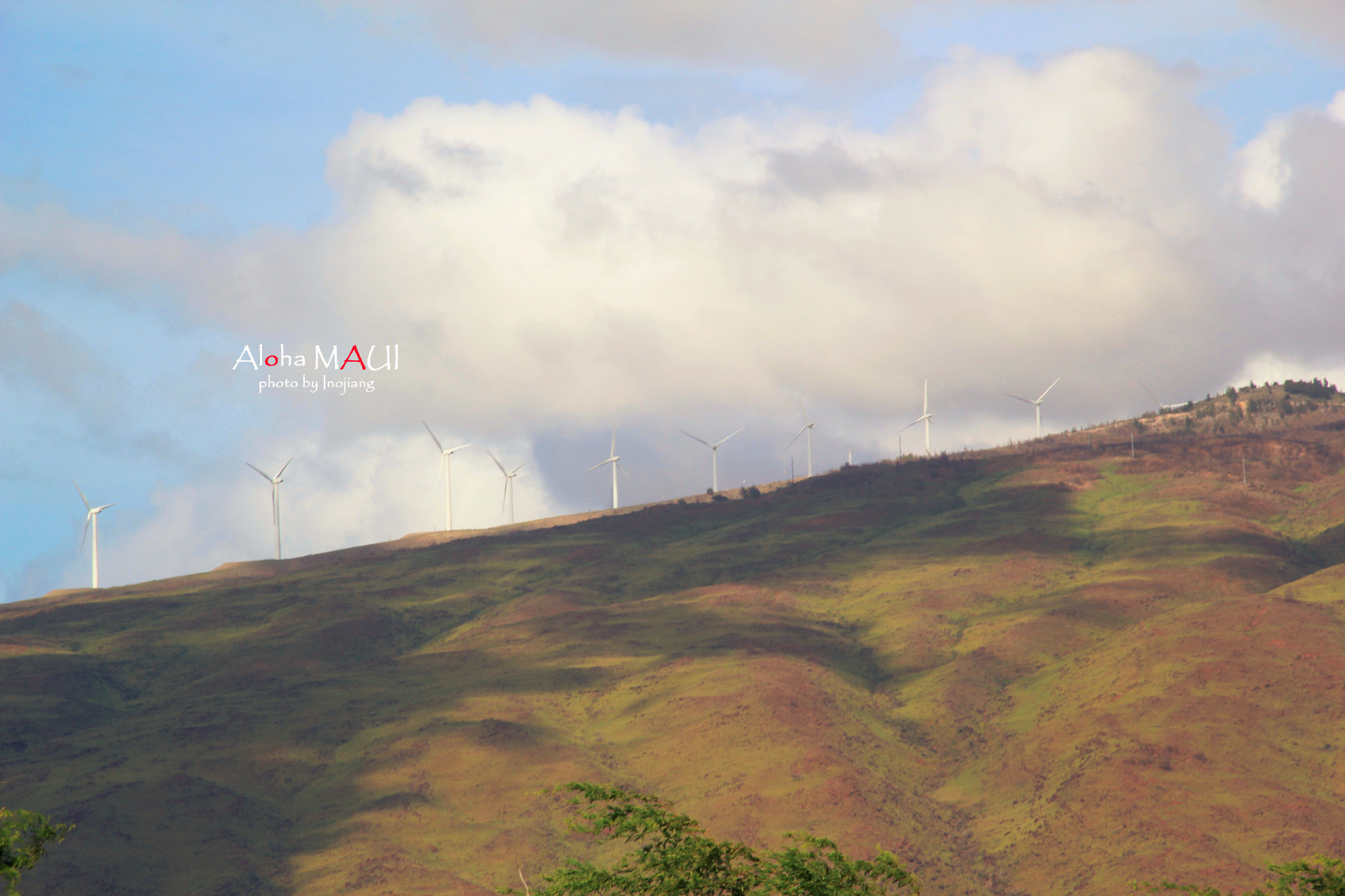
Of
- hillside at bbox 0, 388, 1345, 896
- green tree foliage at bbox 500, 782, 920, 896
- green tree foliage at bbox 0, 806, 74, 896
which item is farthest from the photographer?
hillside at bbox 0, 388, 1345, 896

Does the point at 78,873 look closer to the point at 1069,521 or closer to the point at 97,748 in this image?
the point at 97,748

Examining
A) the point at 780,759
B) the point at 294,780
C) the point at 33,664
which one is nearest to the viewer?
the point at 780,759

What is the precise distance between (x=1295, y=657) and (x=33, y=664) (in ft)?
457

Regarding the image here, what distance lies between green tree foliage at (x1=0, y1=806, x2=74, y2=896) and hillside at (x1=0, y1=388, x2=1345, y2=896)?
7085cm

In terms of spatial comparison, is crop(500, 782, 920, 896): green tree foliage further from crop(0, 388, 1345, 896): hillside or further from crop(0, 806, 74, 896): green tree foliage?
crop(0, 388, 1345, 896): hillside

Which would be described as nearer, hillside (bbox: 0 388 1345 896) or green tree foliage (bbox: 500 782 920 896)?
green tree foliage (bbox: 500 782 920 896)

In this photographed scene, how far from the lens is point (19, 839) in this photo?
19984mm

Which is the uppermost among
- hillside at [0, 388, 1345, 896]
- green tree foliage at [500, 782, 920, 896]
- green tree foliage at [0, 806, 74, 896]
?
green tree foliage at [0, 806, 74, 896]

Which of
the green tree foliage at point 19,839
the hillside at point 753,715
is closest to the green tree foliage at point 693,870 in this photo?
the green tree foliage at point 19,839

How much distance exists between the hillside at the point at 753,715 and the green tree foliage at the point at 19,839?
7085 cm

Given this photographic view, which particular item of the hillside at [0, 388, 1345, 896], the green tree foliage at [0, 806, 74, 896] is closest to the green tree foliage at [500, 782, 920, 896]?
the green tree foliage at [0, 806, 74, 896]

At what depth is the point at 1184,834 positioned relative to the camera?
8594 centimetres

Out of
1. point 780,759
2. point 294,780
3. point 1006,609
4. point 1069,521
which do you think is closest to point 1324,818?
point 780,759

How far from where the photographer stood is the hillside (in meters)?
92.2
